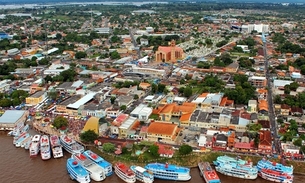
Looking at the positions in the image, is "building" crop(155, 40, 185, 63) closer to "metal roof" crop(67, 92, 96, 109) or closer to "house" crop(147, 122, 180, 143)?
"metal roof" crop(67, 92, 96, 109)

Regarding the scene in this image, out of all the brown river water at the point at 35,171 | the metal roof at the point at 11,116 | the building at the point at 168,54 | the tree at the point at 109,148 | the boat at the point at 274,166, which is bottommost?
the brown river water at the point at 35,171

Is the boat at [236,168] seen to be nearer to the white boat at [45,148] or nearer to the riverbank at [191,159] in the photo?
the riverbank at [191,159]

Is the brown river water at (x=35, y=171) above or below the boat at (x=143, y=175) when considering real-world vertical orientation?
below

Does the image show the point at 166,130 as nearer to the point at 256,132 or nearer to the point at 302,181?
the point at 256,132

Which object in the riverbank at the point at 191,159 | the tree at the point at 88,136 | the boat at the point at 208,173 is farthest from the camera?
the tree at the point at 88,136

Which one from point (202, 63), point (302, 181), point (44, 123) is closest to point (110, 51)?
point (202, 63)

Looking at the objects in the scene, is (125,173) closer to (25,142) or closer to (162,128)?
(162,128)

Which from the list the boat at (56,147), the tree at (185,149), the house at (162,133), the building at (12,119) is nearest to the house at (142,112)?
the house at (162,133)

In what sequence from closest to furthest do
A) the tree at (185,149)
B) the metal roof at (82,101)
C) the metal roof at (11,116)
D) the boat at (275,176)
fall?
the boat at (275,176) < the tree at (185,149) < the metal roof at (11,116) < the metal roof at (82,101)
